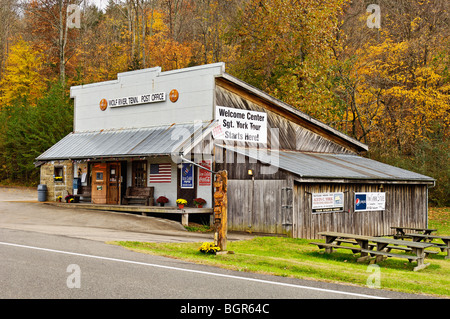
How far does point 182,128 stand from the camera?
71.2 ft

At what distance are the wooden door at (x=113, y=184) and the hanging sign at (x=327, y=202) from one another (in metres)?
10.2

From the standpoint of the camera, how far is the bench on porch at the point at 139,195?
902 inches

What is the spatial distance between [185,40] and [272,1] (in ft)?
58.5

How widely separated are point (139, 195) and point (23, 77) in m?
33.1

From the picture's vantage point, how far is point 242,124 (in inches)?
888

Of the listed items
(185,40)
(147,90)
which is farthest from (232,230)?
(185,40)

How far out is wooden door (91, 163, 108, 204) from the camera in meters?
24.8

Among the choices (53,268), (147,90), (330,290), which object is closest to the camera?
(330,290)

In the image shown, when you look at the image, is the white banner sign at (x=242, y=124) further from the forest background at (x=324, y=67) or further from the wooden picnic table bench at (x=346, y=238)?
the forest background at (x=324, y=67)

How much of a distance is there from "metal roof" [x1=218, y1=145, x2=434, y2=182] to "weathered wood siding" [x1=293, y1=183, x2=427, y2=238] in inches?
19.0

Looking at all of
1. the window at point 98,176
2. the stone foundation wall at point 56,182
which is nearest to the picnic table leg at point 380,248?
the window at point 98,176

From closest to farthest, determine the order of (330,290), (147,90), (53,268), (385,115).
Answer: (330,290) → (53,268) → (147,90) → (385,115)

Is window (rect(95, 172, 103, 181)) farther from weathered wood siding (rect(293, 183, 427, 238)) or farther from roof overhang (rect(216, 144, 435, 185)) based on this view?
weathered wood siding (rect(293, 183, 427, 238))
